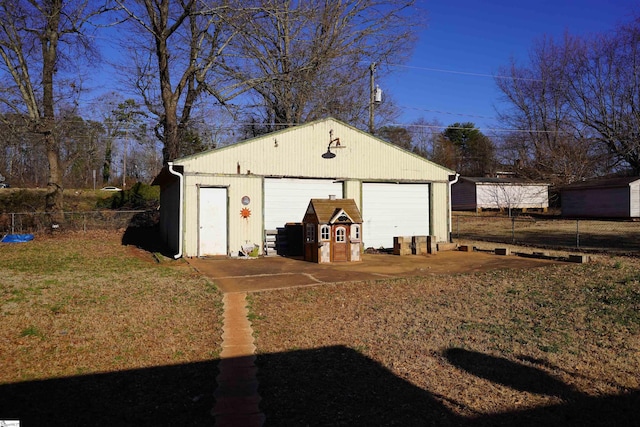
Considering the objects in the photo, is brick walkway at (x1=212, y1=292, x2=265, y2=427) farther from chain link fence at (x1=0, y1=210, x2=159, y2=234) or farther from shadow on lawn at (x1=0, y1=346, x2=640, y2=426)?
chain link fence at (x1=0, y1=210, x2=159, y2=234)

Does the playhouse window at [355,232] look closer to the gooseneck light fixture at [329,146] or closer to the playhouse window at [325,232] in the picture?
the playhouse window at [325,232]

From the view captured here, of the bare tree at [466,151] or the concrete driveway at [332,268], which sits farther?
the bare tree at [466,151]

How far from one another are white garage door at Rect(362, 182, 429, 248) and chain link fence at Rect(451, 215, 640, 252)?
13.8 ft

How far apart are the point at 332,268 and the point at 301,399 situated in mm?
8500

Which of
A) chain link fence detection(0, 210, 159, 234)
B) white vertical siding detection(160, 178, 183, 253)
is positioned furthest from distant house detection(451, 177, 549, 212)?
white vertical siding detection(160, 178, 183, 253)

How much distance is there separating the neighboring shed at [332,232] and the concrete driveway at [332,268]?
0.42m

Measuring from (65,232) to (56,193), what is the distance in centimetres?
234

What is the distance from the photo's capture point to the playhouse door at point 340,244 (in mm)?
13953

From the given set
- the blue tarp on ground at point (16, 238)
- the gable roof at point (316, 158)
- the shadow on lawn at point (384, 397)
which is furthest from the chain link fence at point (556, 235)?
the blue tarp on ground at point (16, 238)

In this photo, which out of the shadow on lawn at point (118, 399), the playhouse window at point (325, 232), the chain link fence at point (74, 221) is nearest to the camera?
the shadow on lawn at point (118, 399)

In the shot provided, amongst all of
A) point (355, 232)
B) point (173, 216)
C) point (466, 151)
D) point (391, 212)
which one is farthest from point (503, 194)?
point (173, 216)

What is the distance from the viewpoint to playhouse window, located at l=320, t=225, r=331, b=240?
13758 millimetres

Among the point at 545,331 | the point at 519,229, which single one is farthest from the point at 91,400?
the point at 519,229

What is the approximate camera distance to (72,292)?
30.1 feet
